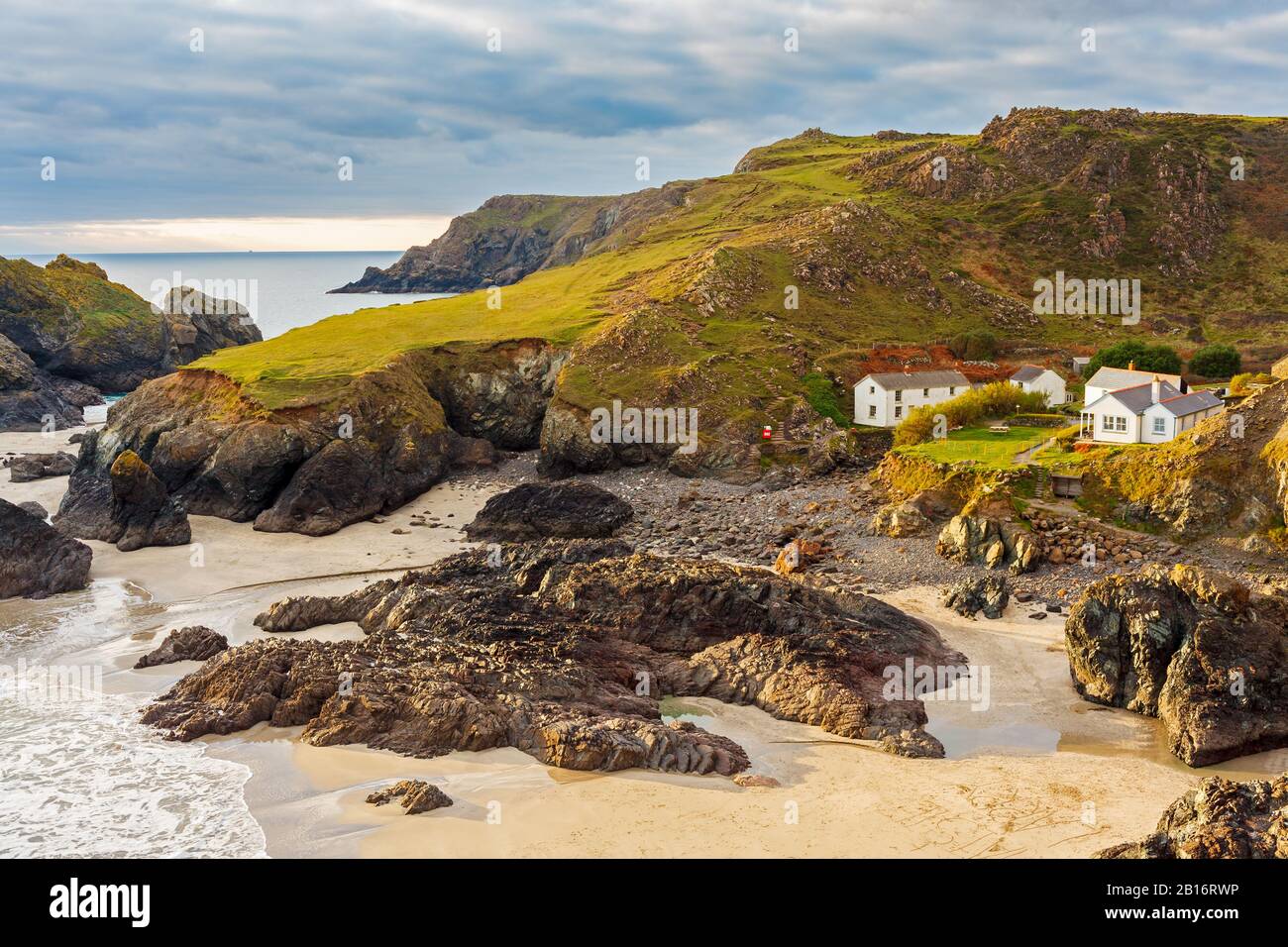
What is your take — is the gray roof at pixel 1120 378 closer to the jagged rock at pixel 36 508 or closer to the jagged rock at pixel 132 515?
the jagged rock at pixel 132 515

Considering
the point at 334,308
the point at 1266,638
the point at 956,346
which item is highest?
the point at 334,308

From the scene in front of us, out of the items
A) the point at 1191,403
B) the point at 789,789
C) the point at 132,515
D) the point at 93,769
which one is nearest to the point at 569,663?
the point at 789,789

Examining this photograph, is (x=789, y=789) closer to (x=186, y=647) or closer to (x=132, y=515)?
(x=186, y=647)

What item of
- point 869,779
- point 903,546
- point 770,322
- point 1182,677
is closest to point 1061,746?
point 1182,677

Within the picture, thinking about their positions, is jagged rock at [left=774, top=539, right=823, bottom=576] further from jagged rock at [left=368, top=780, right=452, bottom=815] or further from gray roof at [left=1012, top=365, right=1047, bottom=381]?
gray roof at [left=1012, top=365, right=1047, bottom=381]

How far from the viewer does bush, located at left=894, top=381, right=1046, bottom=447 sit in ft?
176

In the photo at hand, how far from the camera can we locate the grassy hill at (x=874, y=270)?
6450 cm

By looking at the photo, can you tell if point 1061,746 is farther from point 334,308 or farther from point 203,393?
point 334,308

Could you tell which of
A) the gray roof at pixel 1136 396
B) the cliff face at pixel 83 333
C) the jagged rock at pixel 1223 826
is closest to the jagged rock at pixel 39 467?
the cliff face at pixel 83 333

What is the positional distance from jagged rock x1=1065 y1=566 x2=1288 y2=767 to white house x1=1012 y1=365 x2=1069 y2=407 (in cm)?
3344

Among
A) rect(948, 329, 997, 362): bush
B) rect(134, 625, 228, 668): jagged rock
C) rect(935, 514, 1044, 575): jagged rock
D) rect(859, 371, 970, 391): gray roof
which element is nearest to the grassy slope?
rect(948, 329, 997, 362): bush

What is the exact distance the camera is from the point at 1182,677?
27.3 meters

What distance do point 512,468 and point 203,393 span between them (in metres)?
18.3

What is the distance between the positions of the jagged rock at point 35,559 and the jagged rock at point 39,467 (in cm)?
2186
